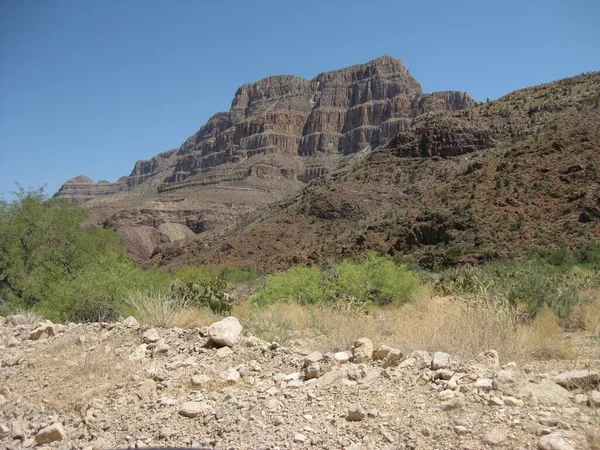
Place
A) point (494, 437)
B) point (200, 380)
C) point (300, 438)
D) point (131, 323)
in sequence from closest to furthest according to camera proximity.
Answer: point (494, 437) → point (300, 438) → point (200, 380) → point (131, 323)

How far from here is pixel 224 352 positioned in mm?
6023

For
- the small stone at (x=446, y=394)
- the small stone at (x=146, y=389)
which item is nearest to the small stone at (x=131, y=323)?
the small stone at (x=146, y=389)

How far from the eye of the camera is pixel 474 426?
12.7ft

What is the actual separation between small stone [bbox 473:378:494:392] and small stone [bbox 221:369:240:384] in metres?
2.49

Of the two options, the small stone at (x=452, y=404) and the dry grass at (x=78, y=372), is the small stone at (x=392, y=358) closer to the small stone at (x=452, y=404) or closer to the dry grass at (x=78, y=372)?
the small stone at (x=452, y=404)

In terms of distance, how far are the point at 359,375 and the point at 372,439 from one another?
113 centimetres

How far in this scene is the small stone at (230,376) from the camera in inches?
209

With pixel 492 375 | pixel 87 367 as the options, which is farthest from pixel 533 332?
pixel 87 367

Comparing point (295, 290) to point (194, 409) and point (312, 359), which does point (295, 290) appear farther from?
point (194, 409)

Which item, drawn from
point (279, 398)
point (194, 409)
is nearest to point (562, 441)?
point (279, 398)

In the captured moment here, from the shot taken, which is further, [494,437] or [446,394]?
[446,394]

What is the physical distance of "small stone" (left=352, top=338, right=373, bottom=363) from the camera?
5.59 m

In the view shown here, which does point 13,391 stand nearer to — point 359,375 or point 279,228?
point 359,375

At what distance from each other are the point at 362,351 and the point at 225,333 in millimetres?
1839
